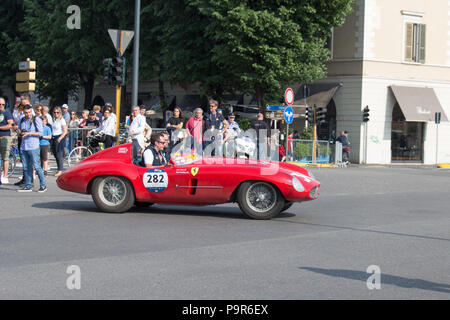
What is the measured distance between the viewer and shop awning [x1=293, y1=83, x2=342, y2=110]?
35656 millimetres

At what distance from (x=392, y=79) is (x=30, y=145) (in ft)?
84.6

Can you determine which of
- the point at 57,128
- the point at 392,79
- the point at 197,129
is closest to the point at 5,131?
the point at 57,128

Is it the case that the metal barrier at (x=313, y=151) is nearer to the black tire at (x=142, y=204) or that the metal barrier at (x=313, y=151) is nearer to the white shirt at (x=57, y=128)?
the white shirt at (x=57, y=128)

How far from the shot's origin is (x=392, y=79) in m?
35.9

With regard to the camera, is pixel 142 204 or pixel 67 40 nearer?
pixel 142 204

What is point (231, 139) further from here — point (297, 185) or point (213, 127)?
point (297, 185)

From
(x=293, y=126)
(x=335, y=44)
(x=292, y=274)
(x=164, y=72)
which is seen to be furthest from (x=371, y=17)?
(x=292, y=274)

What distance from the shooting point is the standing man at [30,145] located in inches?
543

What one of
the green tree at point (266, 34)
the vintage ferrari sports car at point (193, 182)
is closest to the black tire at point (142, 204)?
the vintage ferrari sports car at point (193, 182)

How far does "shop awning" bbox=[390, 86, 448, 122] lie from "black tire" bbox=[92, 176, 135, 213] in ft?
87.0

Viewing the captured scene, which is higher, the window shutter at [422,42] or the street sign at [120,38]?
the window shutter at [422,42]

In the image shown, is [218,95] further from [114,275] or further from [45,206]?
[114,275]

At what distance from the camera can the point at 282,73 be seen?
29.9m

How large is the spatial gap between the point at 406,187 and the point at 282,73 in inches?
496
